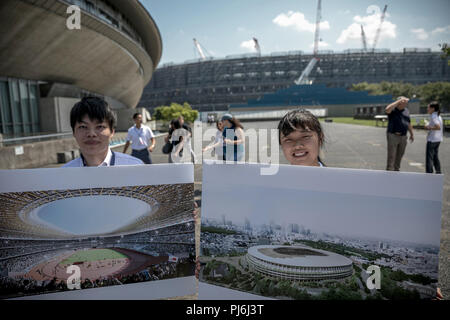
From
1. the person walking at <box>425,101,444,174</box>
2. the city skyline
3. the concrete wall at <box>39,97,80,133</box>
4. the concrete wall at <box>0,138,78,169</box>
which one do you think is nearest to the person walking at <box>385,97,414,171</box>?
the person walking at <box>425,101,444,174</box>

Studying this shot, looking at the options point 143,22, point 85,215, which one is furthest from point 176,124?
point 143,22

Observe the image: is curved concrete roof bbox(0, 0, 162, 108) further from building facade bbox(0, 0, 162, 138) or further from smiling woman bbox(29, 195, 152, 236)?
smiling woman bbox(29, 195, 152, 236)

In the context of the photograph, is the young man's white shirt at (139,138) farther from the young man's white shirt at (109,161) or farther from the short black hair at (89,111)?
the short black hair at (89,111)

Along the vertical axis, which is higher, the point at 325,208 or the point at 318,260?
the point at 325,208

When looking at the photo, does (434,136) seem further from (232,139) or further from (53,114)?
(53,114)

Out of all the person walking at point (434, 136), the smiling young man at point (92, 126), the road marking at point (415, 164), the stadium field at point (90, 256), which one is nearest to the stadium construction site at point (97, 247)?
the stadium field at point (90, 256)
